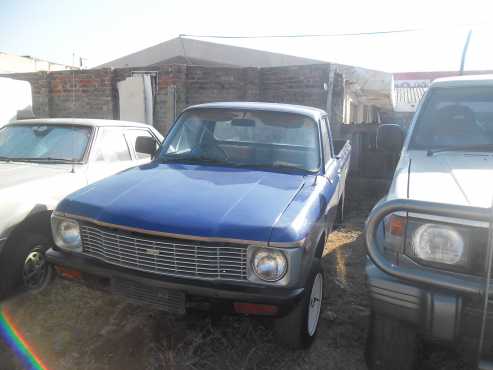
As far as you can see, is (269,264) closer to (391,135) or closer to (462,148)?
(462,148)

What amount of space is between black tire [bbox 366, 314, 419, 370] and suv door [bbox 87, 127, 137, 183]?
3012 millimetres

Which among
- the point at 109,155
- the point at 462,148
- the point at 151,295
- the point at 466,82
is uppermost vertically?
the point at 466,82

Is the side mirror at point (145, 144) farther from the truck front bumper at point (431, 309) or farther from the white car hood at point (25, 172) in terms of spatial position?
the truck front bumper at point (431, 309)

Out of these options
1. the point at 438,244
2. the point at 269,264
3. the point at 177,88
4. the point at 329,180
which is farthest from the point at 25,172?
the point at 177,88

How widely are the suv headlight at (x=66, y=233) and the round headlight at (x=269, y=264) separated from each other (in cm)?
129

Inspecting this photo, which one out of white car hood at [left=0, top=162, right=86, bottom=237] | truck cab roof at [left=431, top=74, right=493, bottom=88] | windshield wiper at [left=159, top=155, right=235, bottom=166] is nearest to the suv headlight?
white car hood at [left=0, top=162, right=86, bottom=237]

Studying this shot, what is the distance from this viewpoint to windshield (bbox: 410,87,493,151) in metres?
3.13

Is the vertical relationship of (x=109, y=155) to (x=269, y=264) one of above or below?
above

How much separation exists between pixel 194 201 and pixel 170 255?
386mm

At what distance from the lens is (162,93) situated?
342 inches

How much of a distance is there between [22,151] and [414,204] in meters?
3.98

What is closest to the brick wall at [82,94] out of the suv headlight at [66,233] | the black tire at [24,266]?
the black tire at [24,266]

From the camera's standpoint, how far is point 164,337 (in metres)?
2.89

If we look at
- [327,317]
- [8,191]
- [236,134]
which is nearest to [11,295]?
[8,191]
